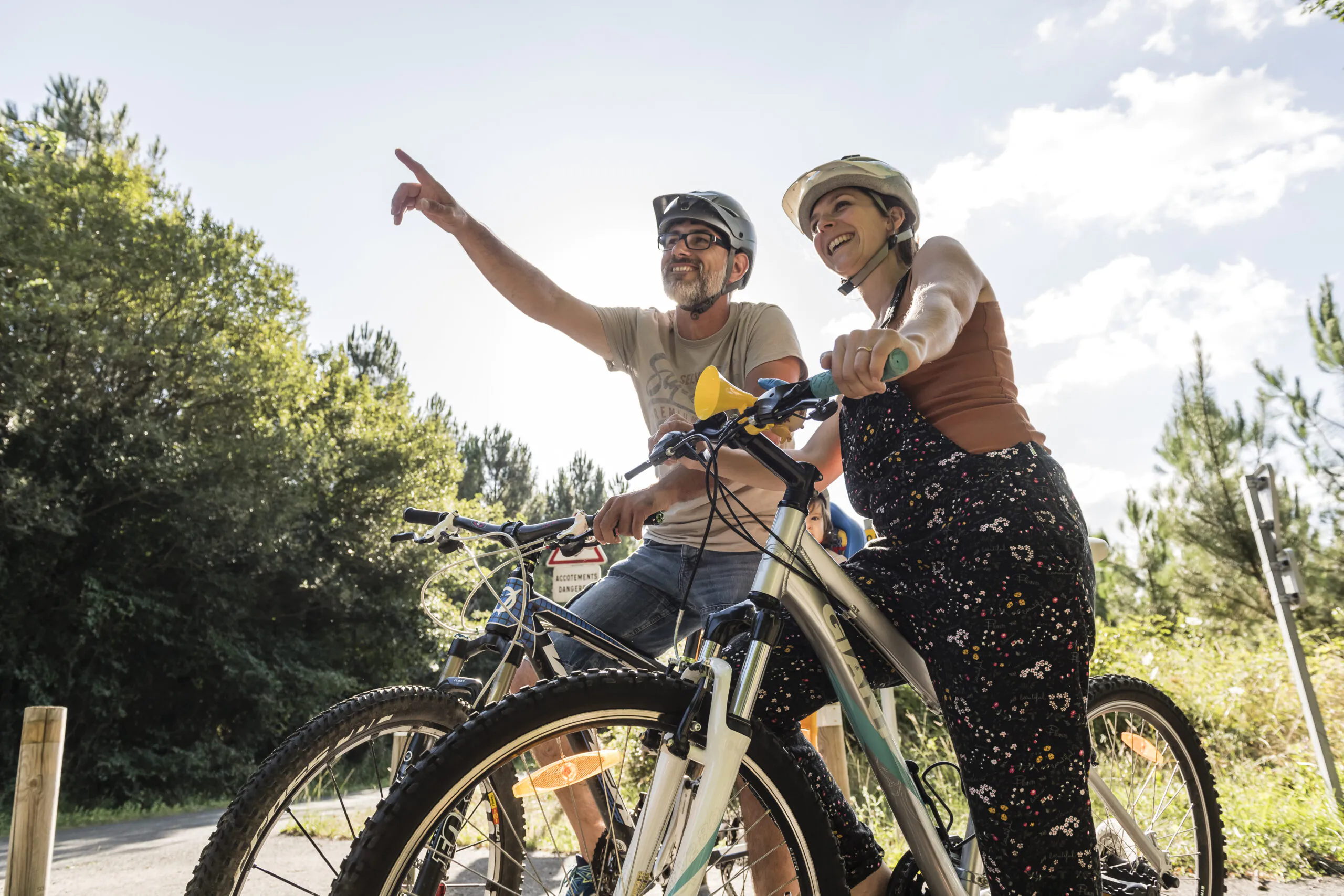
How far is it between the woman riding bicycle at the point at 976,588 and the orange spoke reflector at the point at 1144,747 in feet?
3.97

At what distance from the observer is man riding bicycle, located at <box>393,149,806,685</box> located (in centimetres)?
271

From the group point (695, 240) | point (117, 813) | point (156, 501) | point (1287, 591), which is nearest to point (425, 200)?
point (695, 240)

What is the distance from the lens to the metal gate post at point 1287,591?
16.8 ft

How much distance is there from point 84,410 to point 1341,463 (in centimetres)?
2275

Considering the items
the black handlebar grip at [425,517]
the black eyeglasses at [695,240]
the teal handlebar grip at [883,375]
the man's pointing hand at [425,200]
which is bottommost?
the teal handlebar grip at [883,375]

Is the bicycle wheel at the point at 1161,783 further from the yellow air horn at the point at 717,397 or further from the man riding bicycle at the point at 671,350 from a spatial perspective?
the yellow air horn at the point at 717,397

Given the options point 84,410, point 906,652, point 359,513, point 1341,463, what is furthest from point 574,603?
point 359,513

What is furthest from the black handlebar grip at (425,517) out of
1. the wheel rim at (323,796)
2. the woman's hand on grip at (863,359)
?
the woman's hand on grip at (863,359)

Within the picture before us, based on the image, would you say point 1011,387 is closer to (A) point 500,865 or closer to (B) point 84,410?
(A) point 500,865

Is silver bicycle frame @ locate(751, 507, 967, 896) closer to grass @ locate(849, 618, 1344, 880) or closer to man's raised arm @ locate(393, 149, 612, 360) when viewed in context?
man's raised arm @ locate(393, 149, 612, 360)

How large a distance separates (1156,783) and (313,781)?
8.43 feet

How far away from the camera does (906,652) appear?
2002 mm

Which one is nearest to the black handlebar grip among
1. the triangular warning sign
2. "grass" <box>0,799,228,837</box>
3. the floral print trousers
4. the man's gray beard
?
the triangular warning sign

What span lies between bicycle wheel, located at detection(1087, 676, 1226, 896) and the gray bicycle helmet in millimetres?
1920
